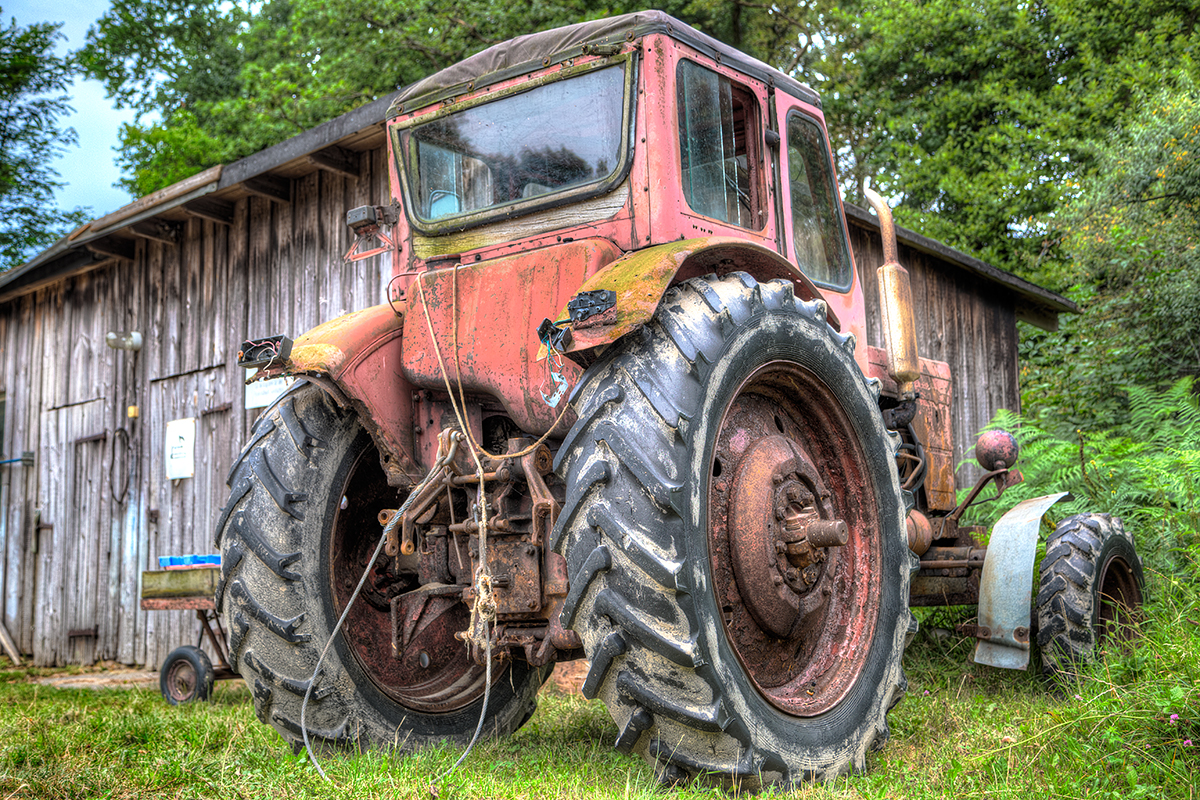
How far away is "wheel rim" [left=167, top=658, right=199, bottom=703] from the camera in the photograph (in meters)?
6.47

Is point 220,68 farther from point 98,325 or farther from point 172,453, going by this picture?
point 172,453

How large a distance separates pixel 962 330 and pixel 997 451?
18.2 feet

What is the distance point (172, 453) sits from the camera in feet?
30.6

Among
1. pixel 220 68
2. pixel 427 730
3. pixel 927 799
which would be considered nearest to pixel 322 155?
pixel 427 730

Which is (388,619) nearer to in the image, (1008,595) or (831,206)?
(831,206)

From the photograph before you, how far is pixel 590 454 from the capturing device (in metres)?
2.75

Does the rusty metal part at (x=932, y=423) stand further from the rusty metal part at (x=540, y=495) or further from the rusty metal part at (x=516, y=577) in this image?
the rusty metal part at (x=516, y=577)

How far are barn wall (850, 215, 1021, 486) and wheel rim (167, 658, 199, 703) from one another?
6452 mm

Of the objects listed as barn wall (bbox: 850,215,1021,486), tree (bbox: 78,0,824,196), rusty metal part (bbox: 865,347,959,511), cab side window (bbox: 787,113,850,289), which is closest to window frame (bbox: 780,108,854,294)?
cab side window (bbox: 787,113,850,289)

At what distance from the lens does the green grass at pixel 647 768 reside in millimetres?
2748

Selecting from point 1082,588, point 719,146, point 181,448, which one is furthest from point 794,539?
point 181,448

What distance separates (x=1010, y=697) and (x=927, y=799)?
7.37 feet

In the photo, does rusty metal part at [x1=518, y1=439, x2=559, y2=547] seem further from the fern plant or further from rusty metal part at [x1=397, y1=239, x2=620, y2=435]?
the fern plant

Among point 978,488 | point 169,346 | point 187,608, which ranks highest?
point 169,346
